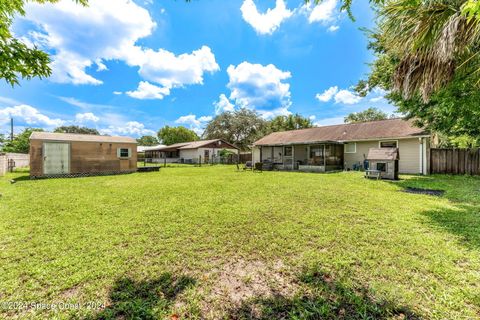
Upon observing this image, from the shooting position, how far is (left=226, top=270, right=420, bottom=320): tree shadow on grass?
1931mm

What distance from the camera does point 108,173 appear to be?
48.3ft

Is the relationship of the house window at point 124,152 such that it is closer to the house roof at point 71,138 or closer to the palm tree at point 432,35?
the house roof at point 71,138

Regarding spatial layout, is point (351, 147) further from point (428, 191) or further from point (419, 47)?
point (419, 47)

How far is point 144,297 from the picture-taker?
7.13 feet

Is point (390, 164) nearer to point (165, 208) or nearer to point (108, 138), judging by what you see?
point (165, 208)

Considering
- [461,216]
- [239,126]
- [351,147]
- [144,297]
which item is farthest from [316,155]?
[239,126]

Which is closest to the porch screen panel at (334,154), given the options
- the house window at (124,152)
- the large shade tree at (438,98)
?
the large shade tree at (438,98)

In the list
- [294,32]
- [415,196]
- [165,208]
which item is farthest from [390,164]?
[165,208]

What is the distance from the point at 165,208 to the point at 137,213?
2.28ft

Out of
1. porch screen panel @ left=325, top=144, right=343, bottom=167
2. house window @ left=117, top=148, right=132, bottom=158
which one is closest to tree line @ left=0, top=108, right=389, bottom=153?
porch screen panel @ left=325, top=144, right=343, bottom=167

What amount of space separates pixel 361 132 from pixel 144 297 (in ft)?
59.9

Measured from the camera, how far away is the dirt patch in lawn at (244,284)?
210cm

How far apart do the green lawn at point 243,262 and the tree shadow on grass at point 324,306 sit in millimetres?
10

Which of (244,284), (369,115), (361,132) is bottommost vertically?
→ (244,284)
